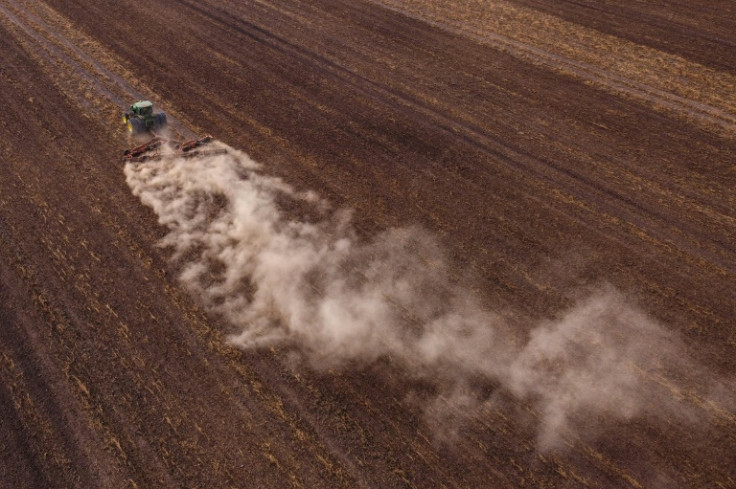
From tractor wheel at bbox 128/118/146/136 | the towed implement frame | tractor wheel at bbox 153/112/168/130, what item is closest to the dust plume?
the towed implement frame

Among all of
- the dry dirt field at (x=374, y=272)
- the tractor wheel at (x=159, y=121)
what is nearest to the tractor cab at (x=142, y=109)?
the tractor wheel at (x=159, y=121)

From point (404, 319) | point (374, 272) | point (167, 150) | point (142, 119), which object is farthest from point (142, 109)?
point (404, 319)

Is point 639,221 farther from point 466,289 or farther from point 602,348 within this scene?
point 466,289

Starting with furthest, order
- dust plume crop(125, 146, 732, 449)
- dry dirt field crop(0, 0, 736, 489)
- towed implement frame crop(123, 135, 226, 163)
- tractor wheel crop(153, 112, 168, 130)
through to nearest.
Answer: tractor wheel crop(153, 112, 168, 130) < towed implement frame crop(123, 135, 226, 163) < dust plume crop(125, 146, 732, 449) < dry dirt field crop(0, 0, 736, 489)

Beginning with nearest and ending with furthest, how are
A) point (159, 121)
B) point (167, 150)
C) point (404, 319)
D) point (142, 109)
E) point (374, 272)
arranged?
point (404, 319) → point (374, 272) → point (167, 150) → point (142, 109) → point (159, 121)

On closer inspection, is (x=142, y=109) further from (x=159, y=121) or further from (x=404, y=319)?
(x=404, y=319)

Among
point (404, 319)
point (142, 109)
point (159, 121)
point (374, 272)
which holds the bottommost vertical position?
point (404, 319)

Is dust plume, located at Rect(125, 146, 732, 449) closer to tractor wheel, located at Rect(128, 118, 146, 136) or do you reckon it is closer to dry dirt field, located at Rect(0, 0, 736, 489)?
dry dirt field, located at Rect(0, 0, 736, 489)
